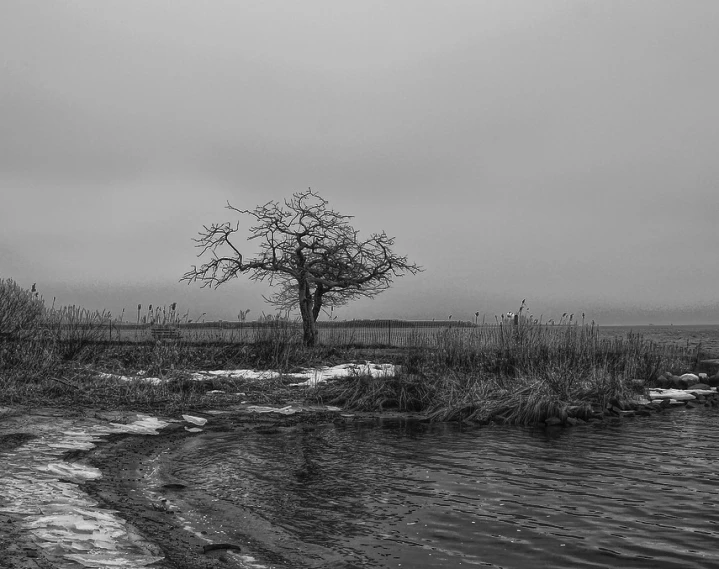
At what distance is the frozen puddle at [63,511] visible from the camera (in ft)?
16.1

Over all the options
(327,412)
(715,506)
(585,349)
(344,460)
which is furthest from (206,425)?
(585,349)

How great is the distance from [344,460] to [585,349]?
12.6 metres

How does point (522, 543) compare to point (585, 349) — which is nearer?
point (522, 543)

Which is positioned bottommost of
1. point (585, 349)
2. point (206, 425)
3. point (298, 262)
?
point (206, 425)

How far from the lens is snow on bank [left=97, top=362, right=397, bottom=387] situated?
57.4 ft

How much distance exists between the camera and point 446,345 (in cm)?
1927

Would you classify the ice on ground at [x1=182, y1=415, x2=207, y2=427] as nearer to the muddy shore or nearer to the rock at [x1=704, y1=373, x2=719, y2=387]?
the muddy shore

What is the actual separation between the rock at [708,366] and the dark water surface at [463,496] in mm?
14429

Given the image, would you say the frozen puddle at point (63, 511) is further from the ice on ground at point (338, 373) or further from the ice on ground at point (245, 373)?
the ice on ground at point (245, 373)

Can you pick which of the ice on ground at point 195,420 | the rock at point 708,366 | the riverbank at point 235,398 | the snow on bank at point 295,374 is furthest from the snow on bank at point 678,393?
the ice on ground at point 195,420

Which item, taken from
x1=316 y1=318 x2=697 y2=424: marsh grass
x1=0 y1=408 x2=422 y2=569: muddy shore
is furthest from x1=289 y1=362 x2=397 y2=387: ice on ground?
x1=0 y1=408 x2=422 y2=569: muddy shore

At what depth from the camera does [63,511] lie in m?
5.92

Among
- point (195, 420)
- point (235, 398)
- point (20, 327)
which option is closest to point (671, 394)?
point (235, 398)

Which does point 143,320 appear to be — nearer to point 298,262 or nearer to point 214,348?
point 214,348
